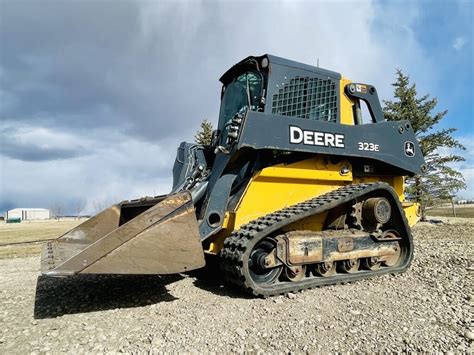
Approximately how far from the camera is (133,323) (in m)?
3.69

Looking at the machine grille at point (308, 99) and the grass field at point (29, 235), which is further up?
the machine grille at point (308, 99)

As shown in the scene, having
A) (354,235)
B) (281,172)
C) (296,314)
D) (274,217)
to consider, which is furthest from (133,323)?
(354,235)

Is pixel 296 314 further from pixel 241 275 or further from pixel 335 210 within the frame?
pixel 335 210

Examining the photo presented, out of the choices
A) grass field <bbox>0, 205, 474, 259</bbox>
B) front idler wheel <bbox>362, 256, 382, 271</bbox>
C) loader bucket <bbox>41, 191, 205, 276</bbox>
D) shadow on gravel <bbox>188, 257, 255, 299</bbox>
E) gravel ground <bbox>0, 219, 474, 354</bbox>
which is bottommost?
grass field <bbox>0, 205, 474, 259</bbox>

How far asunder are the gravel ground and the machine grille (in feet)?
8.58

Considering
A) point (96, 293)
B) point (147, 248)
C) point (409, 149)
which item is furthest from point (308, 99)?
point (96, 293)

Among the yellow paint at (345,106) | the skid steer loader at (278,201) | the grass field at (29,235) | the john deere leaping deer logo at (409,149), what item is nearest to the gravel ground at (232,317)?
the skid steer loader at (278,201)

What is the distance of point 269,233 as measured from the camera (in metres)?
4.53

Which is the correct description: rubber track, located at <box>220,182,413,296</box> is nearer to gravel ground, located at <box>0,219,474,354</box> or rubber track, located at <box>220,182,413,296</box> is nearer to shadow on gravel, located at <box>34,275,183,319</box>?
gravel ground, located at <box>0,219,474,354</box>

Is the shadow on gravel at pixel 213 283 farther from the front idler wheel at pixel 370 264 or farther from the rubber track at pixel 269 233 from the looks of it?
the front idler wheel at pixel 370 264

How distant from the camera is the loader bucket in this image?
3.63 m


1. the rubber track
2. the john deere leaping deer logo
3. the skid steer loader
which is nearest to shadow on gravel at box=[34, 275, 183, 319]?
the skid steer loader

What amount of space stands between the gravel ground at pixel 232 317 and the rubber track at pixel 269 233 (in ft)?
0.41

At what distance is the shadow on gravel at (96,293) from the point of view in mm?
4289
